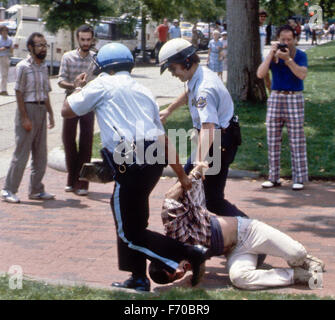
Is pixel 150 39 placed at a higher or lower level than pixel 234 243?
higher

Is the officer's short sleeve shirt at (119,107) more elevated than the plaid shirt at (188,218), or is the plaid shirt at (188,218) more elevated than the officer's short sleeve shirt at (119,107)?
the officer's short sleeve shirt at (119,107)

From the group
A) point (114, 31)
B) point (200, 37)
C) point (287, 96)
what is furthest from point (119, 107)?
point (200, 37)

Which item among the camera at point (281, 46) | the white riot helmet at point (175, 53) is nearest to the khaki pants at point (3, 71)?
the camera at point (281, 46)

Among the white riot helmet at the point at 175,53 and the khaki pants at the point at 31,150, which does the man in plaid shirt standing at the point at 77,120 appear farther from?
the white riot helmet at the point at 175,53

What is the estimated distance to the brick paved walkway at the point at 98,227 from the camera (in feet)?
19.1

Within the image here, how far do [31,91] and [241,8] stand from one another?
6223mm

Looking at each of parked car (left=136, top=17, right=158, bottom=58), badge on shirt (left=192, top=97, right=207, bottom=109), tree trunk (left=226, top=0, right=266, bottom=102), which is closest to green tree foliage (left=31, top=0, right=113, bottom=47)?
parked car (left=136, top=17, right=158, bottom=58)

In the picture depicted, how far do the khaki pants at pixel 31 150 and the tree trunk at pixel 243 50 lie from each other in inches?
237

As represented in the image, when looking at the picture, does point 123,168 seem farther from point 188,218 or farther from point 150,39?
point 150,39

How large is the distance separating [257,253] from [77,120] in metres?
3.78

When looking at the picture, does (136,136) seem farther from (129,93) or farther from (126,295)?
(126,295)

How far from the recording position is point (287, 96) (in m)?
8.51

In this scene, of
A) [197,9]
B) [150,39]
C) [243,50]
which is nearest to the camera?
[243,50]

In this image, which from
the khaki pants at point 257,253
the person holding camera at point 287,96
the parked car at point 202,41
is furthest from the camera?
the parked car at point 202,41
